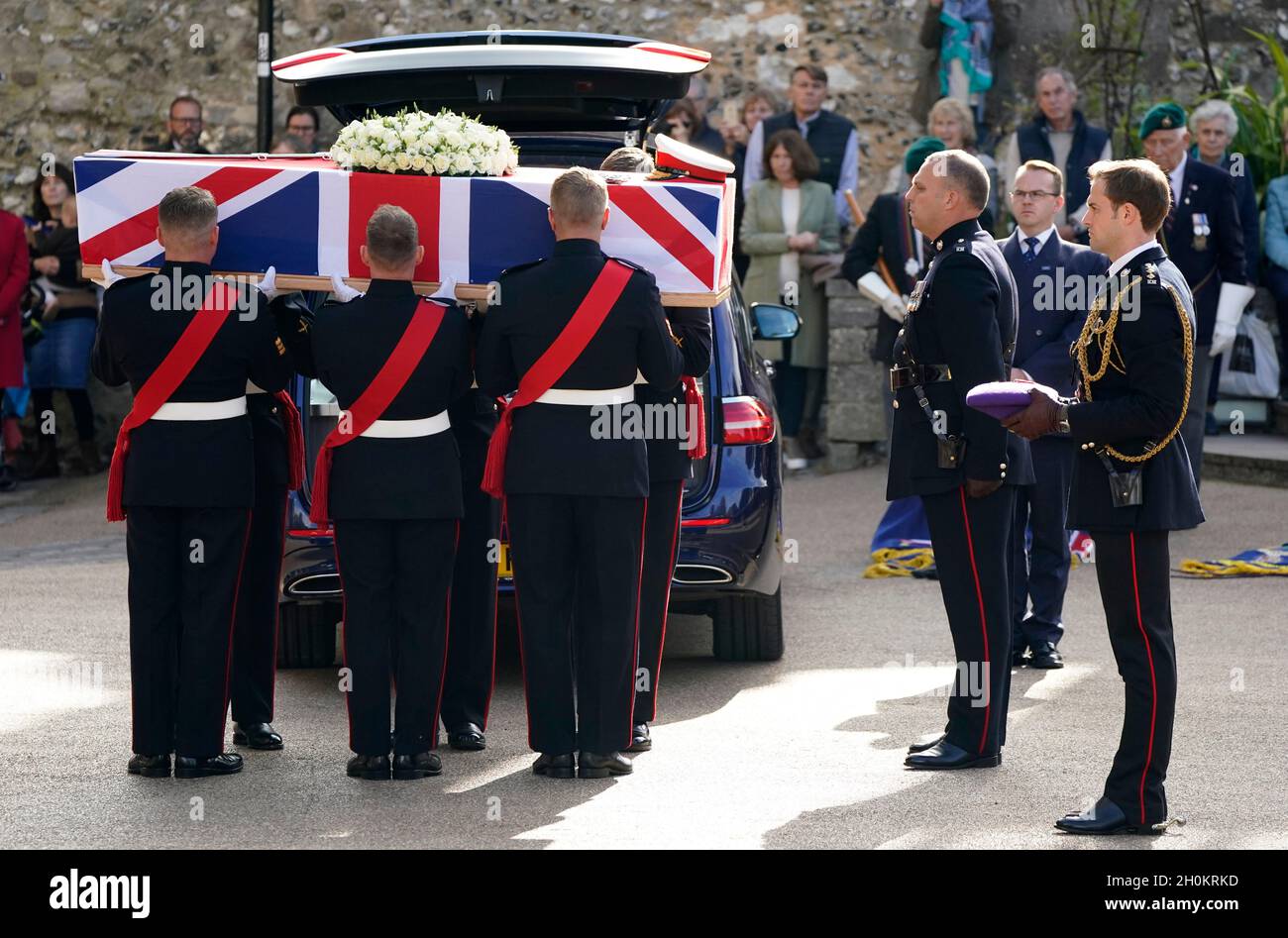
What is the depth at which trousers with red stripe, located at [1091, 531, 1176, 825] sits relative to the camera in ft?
16.8

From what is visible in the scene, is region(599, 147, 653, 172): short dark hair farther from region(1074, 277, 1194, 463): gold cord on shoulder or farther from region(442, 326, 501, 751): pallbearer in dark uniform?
region(1074, 277, 1194, 463): gold cord on shoulder

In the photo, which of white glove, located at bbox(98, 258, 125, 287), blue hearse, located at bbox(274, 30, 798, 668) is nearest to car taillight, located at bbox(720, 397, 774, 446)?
blue hearse, located at bbox(274, 30, 798, 668)

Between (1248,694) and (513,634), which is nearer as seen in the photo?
(1248,694)

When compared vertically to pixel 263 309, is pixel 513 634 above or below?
below

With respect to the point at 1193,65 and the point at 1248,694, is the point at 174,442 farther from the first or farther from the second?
the point at 1193,65

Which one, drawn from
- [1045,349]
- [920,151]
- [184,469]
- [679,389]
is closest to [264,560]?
[184,469]

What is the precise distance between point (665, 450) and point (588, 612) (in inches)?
22.1

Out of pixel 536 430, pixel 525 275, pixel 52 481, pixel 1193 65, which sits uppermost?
pixel 1193 65

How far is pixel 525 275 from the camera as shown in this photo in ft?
19.0

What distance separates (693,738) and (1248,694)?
2.00 m

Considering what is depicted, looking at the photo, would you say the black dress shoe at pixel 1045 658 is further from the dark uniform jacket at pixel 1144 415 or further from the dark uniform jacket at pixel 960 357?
the dark uniform jacket at pixel 1144 415

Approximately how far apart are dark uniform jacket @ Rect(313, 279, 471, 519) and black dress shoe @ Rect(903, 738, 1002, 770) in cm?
156

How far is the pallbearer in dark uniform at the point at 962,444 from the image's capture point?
5.87 meters

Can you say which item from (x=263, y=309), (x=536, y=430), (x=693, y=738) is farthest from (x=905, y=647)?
(x=263, y=309)
